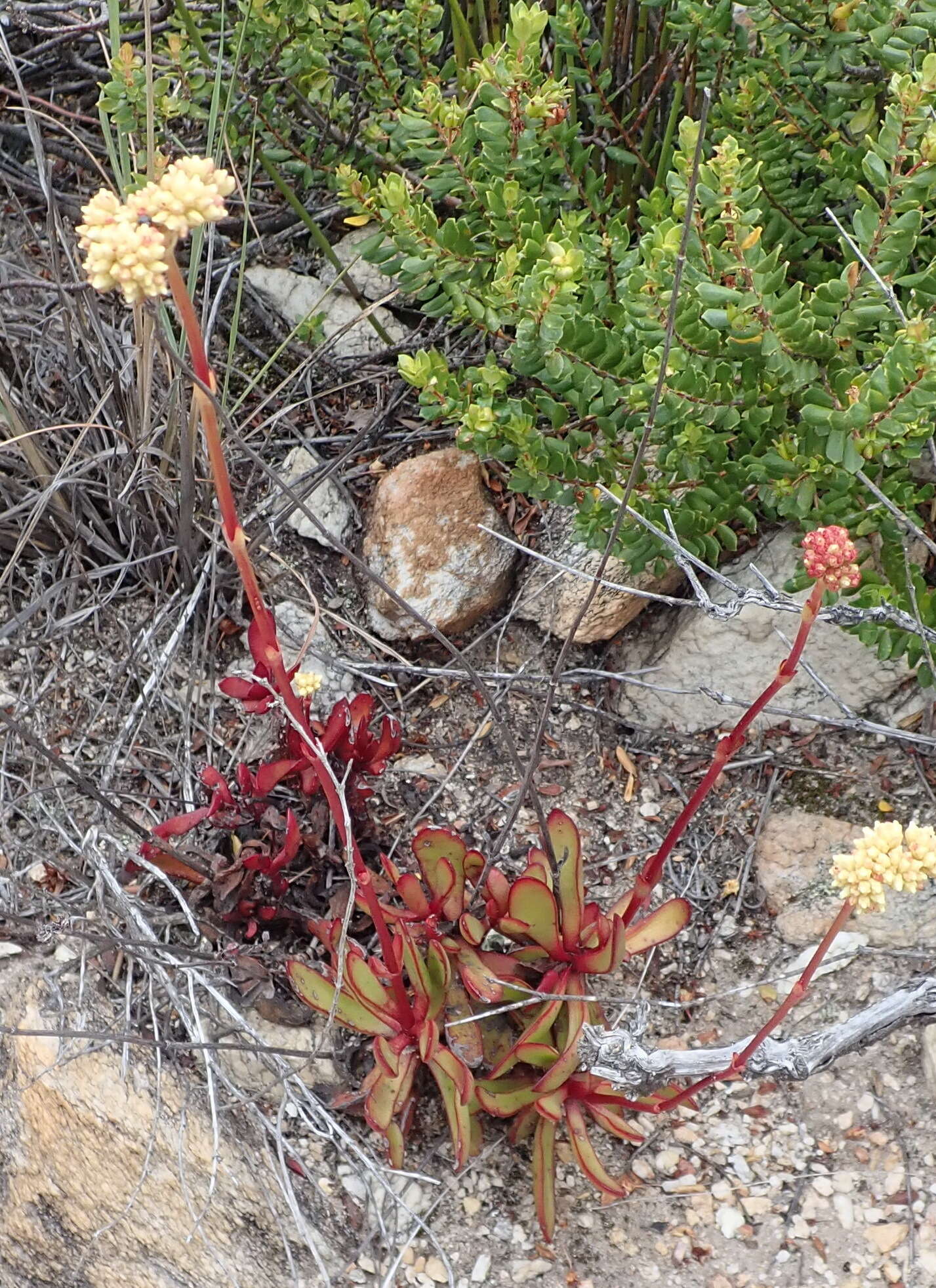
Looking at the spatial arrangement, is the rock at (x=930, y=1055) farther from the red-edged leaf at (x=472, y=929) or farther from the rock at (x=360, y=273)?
A: the rock at (x=360, y=273)

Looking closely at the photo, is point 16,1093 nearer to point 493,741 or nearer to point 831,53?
point 493,741

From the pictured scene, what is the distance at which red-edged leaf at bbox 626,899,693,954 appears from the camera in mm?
2020

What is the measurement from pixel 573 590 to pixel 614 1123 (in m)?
1.17

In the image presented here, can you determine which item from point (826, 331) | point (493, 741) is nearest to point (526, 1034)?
point (493, 741)

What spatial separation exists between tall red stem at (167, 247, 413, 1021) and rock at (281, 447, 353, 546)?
79cm

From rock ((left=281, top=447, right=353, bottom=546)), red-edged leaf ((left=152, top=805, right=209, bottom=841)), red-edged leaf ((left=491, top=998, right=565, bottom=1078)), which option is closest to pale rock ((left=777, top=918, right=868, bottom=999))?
red-edged leaf ((left=491, top=998, right=565, bottom=1078))

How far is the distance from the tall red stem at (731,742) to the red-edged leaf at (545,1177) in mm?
395

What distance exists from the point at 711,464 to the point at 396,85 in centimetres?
116

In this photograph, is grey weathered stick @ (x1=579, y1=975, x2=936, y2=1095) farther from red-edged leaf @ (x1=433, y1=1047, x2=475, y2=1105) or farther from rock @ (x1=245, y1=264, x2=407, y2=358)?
rock @ (x1=245, y1=264, x2=407, y2=358)

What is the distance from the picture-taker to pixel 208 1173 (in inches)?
77.9

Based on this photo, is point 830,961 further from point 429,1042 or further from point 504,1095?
point 429,1042

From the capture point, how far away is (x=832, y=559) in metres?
1.39

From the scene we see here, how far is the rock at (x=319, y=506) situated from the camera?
2762 mm

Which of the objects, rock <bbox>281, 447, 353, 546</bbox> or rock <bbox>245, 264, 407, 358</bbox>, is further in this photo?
rock <bbox>245, 264, 407, 358</bbox>
